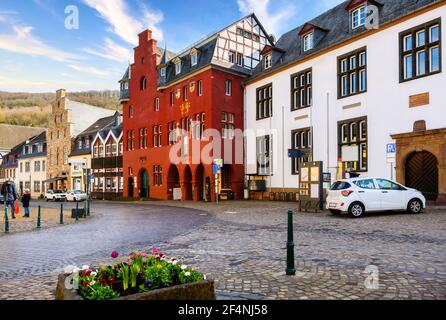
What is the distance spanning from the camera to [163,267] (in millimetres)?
4496

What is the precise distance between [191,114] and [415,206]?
23.5 meters

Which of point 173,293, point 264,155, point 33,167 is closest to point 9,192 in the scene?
point 173,293

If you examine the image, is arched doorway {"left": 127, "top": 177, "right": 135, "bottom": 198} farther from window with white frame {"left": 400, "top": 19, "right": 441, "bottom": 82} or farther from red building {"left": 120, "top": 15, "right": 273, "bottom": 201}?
window with white frame {"left": 400, "top": 19, "right": 441, "bottom": 82}

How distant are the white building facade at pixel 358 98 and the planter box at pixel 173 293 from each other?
16560mm

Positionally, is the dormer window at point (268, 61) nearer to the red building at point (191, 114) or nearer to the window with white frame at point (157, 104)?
the red building at point (191, 114)

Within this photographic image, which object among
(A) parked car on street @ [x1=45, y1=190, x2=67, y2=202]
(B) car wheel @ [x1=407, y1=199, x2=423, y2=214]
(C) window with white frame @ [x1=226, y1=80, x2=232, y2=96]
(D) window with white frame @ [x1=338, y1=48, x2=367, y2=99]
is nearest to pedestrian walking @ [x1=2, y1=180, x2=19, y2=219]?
(B) car wheel @ [x1=407, y1=199, x2=423, y2=214]

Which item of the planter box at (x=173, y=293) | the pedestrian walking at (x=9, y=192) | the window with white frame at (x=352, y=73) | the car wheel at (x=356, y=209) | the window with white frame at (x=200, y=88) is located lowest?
the car wheel at (x=356, y=209)

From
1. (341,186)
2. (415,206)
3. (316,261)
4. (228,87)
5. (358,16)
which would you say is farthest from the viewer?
(228,87)

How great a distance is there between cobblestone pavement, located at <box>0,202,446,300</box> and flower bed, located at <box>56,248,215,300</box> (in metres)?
1.14

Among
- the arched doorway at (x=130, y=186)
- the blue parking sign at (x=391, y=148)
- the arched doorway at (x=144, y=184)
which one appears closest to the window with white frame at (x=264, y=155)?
the blue parking sign at (x=391, y=148)

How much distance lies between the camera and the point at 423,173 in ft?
68.1

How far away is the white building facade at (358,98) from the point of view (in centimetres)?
2059

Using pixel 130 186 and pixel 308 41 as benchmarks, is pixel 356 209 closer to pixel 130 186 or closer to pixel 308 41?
pixel 308 41
